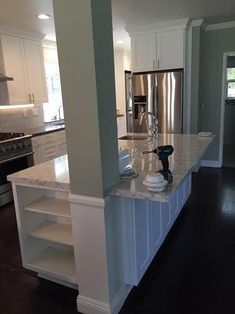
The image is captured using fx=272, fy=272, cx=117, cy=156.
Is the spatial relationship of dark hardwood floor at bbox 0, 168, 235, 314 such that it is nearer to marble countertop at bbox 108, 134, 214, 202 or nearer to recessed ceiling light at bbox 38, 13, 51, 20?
marble countertop at bbox 108, 134, 214, 202

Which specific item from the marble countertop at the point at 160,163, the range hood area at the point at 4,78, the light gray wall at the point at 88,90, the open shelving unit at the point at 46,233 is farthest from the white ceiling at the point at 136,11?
the open shelving unit at the point at 46,233

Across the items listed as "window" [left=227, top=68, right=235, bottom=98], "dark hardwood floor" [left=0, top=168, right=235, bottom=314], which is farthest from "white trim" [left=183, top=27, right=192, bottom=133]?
"window" [left=227, top=68, right=235, bottom=98]

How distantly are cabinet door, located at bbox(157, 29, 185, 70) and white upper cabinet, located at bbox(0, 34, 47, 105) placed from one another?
199cm

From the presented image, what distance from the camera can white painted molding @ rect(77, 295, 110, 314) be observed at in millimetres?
1757

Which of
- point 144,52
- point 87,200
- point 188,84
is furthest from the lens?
point 144,52

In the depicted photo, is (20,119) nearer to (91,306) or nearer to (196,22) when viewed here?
(196,22)

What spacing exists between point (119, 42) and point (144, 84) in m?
1.54

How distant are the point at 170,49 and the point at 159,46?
0.19 meters

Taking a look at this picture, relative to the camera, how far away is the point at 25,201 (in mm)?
2078

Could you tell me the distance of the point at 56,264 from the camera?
2080 millimetres

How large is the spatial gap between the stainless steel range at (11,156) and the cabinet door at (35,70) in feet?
3.21

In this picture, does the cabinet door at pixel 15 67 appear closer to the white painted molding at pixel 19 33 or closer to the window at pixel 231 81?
the white painted molding at pixel 19 33

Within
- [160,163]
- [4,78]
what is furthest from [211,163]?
[4,78]

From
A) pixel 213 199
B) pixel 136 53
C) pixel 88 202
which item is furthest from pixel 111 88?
pixel 136 53
